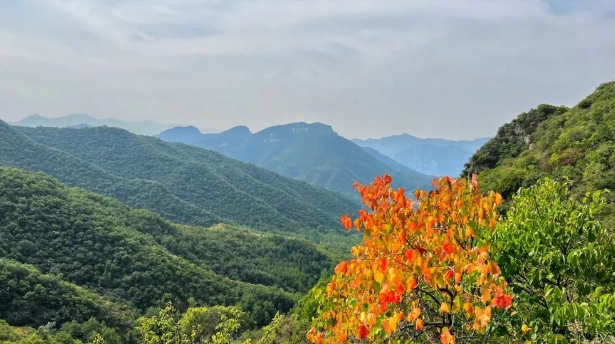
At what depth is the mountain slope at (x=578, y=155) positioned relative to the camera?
28.0m

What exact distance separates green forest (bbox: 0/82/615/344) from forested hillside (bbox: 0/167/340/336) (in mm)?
261

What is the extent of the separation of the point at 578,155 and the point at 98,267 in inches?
3177

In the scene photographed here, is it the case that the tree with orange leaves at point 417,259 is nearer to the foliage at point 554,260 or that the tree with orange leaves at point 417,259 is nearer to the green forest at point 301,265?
the green forest at point 301,265

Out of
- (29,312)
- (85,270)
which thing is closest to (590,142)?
(29,312)

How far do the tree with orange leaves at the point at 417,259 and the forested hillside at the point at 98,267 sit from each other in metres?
70.0

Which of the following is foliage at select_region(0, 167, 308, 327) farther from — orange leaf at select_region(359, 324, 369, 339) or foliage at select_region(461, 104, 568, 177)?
orange leaf at select_region(359, 324, 369, 339)

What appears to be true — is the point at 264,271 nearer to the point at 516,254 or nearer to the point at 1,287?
the point at 1,287

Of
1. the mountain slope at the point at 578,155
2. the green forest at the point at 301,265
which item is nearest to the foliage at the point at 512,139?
the green forest at the point at 301,265

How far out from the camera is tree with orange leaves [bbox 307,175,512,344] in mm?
4141

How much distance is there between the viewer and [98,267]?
262 feet

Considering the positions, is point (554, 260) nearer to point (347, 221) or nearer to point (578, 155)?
point (347, 221)

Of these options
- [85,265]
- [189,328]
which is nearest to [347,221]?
[189,328]

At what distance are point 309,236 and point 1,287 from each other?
136 m

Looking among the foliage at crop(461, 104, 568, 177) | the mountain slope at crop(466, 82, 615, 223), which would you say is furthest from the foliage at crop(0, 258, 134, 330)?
the mountain slope at crop(466, 82, 615, 223)
